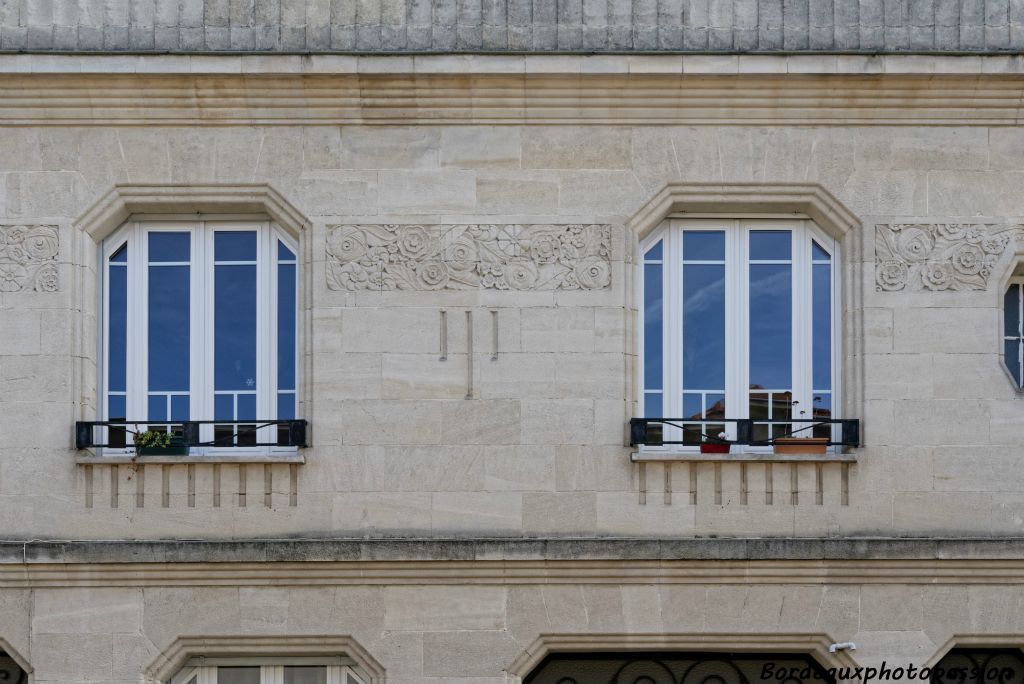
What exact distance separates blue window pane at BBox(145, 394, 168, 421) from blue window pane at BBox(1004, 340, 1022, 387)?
22.0 ft

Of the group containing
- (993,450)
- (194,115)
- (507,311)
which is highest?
(194,115)

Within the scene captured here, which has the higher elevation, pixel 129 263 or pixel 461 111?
pixel 461 111

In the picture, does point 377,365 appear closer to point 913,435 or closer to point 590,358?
point 590,358

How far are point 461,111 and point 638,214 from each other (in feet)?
5.22

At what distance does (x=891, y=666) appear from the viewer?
12.7 m

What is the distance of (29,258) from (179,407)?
5.33 ft

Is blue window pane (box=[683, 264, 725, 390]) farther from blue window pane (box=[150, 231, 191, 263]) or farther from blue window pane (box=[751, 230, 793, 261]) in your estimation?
blue window pane (box=[150, 231, 191, 263])

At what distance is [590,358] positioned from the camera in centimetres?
1293

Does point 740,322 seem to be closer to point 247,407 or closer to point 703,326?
point 703,326

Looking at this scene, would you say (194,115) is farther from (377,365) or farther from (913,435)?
(913,435)

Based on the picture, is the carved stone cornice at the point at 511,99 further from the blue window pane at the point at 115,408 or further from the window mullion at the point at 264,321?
the blue window pane at the point at 115,408

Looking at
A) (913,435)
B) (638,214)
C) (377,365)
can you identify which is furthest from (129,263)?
(913,435)

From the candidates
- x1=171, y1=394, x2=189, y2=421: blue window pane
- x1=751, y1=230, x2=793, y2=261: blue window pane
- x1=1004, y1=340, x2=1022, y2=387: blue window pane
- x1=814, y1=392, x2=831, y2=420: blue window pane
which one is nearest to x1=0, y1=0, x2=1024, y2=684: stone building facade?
x1=814, y1=392, x2=831, y2=420: blue window pane

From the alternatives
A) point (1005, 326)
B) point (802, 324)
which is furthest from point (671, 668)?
point (1005, 326)
